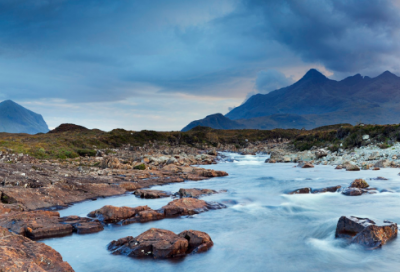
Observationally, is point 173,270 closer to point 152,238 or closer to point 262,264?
point 152,238

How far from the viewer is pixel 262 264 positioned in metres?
6.87

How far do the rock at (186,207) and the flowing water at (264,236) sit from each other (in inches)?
14.8

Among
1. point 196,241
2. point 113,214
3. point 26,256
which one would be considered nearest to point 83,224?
point 113,214

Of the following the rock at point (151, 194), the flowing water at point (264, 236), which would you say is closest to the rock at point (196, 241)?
the flowing water at point (264, 236)

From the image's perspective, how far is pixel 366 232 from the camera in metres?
7.17

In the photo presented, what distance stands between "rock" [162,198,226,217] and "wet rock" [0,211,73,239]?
3.51 meters

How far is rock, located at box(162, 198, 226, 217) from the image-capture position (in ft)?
33.6

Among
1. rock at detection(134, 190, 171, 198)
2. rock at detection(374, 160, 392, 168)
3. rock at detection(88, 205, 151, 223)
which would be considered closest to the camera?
rock at detection(88, 205, 151, 223)

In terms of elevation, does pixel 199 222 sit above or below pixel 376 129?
below

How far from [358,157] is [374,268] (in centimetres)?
2182

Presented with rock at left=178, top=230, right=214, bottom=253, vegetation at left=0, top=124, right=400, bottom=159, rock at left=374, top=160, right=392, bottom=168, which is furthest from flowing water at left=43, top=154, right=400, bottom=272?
vegetation at left=0, top=124, right=400, bottom=159

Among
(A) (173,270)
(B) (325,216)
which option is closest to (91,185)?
(A) (173,270)

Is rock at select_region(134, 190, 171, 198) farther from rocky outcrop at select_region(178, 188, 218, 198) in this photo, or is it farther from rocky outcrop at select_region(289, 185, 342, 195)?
rocky outcrop at select_region(289, 185, 342, 195)

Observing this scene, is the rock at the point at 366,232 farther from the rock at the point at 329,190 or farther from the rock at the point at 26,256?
the rock at the point at 26,256
